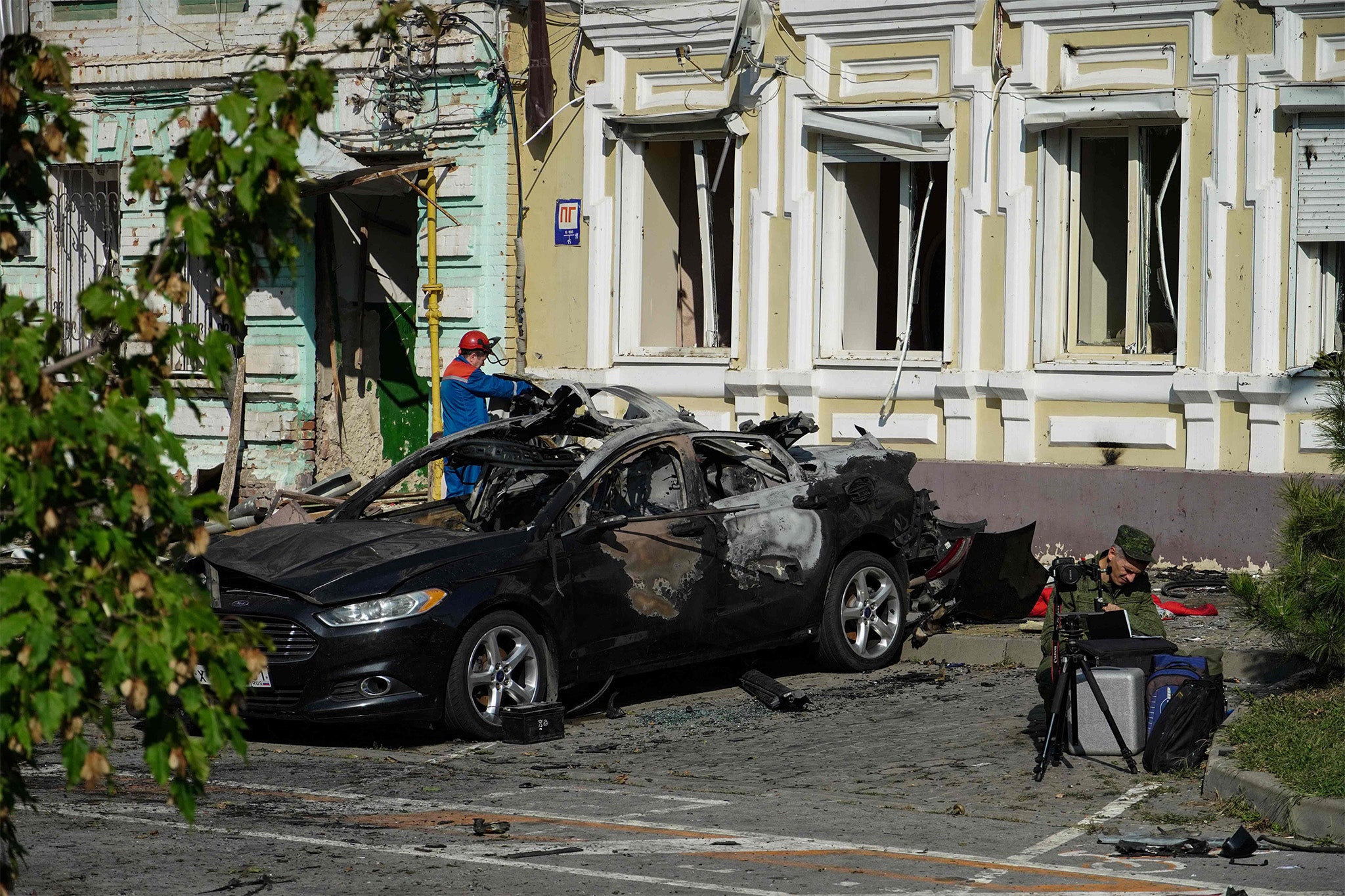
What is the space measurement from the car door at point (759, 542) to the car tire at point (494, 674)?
121 cm

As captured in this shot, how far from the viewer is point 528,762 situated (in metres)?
8.73

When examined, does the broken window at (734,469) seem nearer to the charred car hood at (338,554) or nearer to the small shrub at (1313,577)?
the charred car hood at (338,554)

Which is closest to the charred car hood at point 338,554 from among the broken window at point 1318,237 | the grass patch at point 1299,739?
the grass patch at point 1299,739

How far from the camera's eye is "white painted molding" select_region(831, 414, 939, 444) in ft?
49.1

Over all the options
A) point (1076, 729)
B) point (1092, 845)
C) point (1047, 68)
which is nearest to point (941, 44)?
point (1047, 68)

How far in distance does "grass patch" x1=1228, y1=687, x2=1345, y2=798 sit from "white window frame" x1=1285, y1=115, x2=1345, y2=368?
4935mm

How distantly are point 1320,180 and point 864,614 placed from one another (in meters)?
5.22

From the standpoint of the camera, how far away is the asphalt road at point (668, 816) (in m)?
6.30

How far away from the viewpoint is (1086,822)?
7422 millimetres

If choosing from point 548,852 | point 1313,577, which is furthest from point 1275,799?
point 548,852

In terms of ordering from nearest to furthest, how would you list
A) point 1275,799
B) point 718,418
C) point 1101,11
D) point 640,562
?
point 1275,799 < point 640,562 < point 1101,11 < point 718,418

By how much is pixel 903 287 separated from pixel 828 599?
17.0ft

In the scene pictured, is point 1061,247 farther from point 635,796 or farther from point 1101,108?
point 635,796

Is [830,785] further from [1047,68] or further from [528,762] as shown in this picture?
[1047,68]
